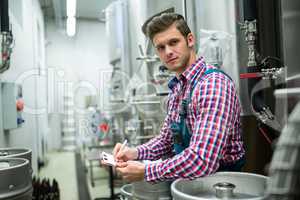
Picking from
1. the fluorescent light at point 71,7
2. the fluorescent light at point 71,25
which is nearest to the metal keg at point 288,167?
the fluorescent light at point 71,7

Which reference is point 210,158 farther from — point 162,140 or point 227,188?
point 162,140

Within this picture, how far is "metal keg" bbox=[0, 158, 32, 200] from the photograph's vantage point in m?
1.12

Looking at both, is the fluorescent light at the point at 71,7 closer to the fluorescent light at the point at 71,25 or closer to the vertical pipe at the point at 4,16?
the fluorescent light at the point at 71,25

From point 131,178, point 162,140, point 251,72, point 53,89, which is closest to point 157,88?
point 162,140

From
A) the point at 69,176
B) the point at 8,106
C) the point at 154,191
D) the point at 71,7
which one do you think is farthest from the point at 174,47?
the point at 71,7

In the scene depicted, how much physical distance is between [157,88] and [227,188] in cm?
154

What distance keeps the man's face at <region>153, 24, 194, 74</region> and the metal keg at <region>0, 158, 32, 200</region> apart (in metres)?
0.78

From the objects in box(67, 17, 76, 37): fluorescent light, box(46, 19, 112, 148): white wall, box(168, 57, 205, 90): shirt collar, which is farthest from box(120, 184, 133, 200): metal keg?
box(46, 19, 112, 148): white wall

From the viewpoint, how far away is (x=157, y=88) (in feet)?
7.87

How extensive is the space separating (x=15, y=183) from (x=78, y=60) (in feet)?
20.2

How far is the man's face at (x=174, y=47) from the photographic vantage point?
1.17 meters

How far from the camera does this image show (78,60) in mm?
7051

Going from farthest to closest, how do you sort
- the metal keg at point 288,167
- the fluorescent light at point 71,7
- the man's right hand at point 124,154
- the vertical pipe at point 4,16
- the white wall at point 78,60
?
the white wall at point 78,60 < the fluorescent light at point 71,7 < the vertical pipe at point 4,16 < the man's right hand at point 124,154 < the metal keg at point 288,167

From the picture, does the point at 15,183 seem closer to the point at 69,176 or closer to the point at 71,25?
the point at 69,176
